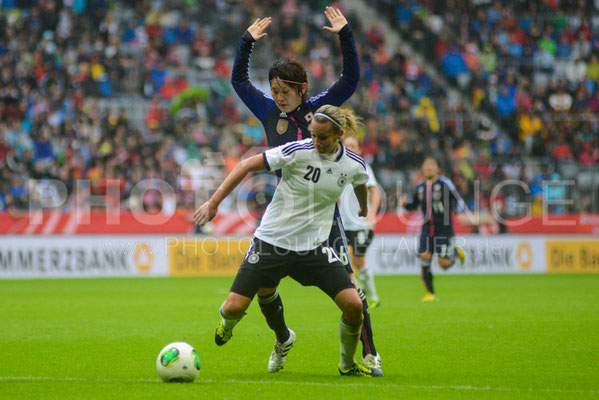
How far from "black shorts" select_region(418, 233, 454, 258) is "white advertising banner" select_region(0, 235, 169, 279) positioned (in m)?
8.65

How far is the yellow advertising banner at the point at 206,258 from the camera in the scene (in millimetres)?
21641

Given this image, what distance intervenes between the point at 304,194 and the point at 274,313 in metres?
1.33

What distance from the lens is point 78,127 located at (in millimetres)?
23516

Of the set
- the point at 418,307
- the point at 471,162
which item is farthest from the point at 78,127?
the point at 418,307

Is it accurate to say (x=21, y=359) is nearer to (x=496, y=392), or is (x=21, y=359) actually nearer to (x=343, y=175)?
(x=343, y=175)

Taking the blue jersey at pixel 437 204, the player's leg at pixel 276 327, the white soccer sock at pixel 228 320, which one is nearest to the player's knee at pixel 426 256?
the blue jersey at pixel 437 204

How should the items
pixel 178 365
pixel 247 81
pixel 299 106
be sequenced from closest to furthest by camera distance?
pixel 178 365
pixel 299 106
pixel 247 81

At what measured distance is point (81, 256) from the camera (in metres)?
21.1

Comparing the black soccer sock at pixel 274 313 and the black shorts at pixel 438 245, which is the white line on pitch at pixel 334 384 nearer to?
the black soccer sock at pixel 274 313

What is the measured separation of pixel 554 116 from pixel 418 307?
49.8 feet

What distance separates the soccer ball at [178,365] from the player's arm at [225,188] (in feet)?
3.88

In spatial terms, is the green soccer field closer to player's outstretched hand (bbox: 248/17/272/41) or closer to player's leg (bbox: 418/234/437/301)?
player's leg (bbox: 418/234/437/301)

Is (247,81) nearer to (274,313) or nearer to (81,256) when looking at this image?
(274,313)

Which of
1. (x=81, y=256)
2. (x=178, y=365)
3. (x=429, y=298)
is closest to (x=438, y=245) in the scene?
(x=429, y=298)
